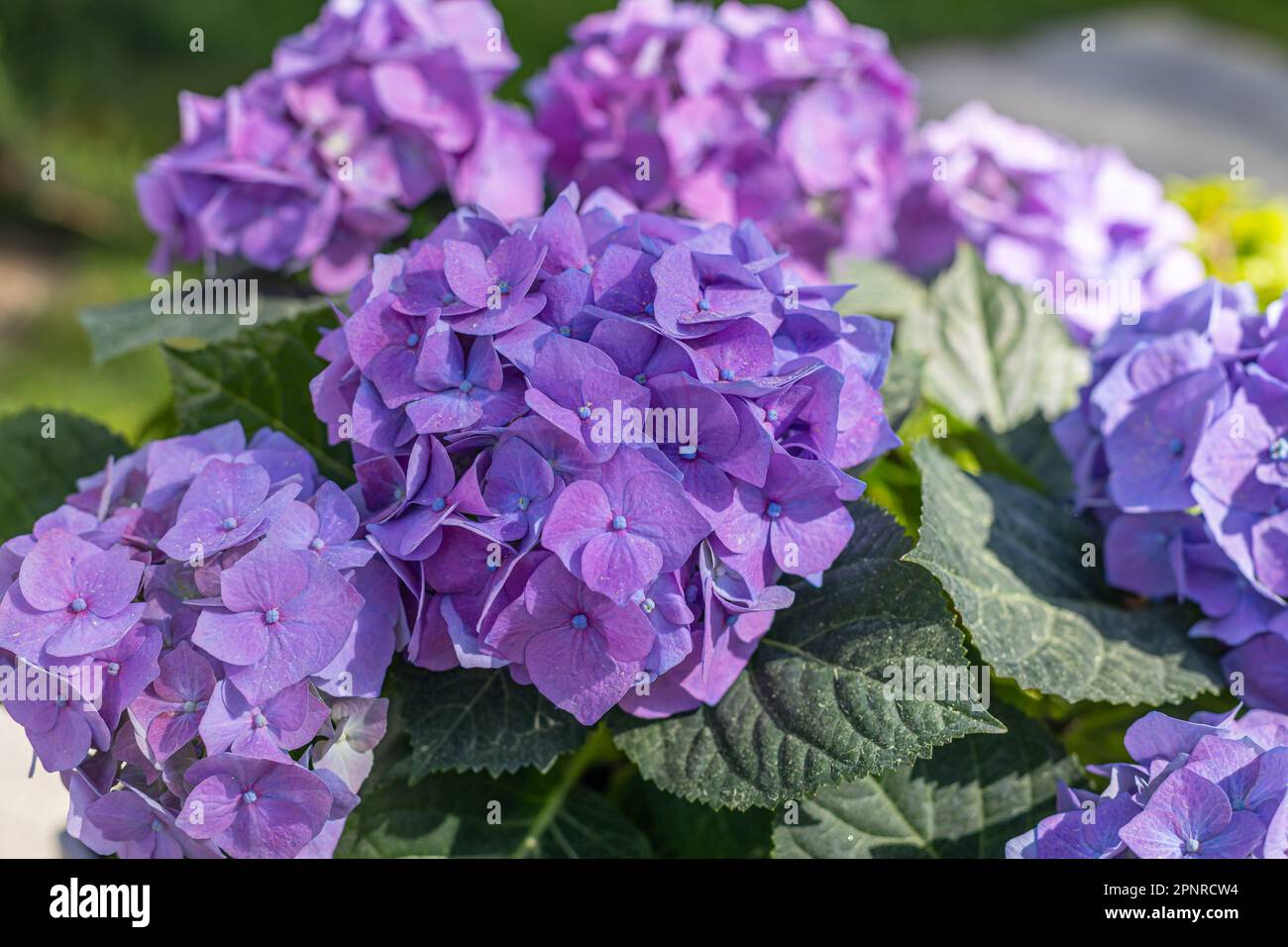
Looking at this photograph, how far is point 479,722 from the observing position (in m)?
0.91

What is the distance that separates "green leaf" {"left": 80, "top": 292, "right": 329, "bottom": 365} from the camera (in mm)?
1240

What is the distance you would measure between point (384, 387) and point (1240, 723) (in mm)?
641

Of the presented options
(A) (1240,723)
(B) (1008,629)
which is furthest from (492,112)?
(A) (1240,723)

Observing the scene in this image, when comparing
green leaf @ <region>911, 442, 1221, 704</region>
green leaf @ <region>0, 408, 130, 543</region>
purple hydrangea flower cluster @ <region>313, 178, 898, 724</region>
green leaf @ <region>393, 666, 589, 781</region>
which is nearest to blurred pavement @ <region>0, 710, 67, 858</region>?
green leaf @ <region>0, 408, 130, 543</region>

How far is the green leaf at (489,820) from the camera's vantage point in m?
1.00

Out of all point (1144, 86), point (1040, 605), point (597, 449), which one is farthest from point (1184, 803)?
point (1144, 86)

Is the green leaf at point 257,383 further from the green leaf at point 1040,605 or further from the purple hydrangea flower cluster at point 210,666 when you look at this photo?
the green leaf at point 1040,605

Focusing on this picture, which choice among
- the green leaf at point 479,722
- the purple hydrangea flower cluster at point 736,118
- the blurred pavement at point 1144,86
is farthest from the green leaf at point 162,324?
the blurred pavement at point 1144,86

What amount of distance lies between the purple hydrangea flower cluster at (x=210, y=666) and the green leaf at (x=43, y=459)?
295 millimetres

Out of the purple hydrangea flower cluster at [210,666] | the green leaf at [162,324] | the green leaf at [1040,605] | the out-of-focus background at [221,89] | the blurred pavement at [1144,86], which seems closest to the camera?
the purple hydrangea flower cluster at [210,666]

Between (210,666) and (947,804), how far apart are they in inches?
22.1

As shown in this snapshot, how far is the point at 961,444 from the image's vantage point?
48.0 inches

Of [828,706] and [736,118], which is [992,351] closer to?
[736,118]
